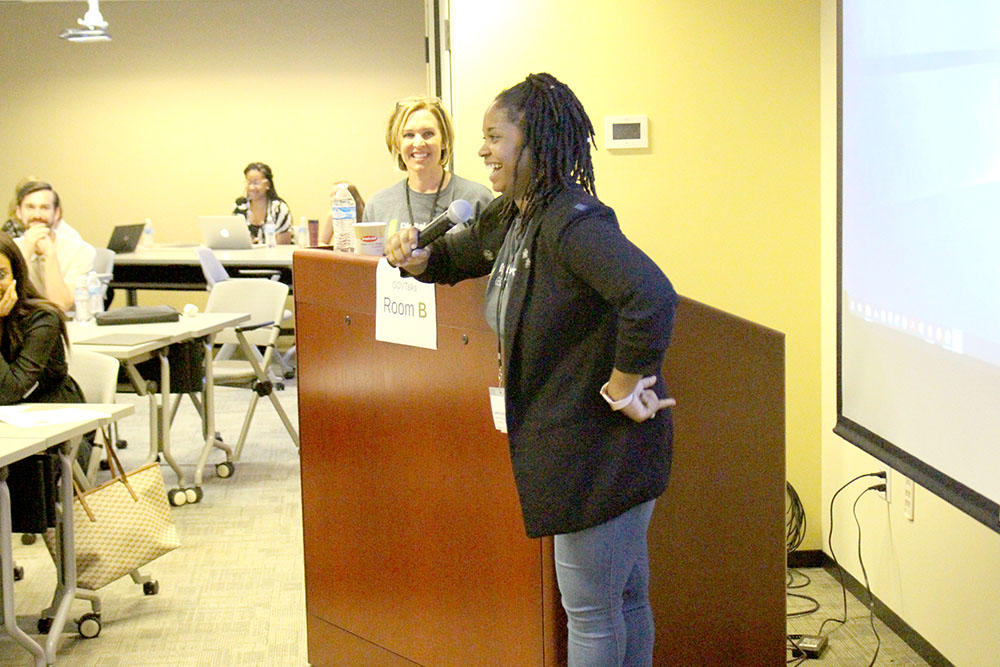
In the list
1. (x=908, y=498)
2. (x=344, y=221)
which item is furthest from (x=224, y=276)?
(x=908, y=498)

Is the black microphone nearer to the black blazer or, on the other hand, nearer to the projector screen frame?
the black blazer

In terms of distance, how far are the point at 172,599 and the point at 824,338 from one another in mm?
2400

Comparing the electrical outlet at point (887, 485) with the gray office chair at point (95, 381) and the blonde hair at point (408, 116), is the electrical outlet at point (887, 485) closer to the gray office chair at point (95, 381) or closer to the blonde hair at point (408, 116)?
the blonde hair at point (408, 116)

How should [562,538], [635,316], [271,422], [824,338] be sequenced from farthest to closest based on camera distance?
[271,422] → [824,338] → [562,538] → [635,316]

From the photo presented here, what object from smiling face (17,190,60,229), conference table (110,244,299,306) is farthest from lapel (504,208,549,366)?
conference table (110,244,299,306)

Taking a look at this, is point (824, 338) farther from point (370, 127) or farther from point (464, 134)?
point (370, 127)

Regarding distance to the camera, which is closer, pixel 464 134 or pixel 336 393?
pixel 336 393

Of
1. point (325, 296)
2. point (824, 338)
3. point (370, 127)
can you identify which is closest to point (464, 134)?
point (325, 296)

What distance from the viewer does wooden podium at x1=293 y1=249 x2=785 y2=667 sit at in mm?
2348

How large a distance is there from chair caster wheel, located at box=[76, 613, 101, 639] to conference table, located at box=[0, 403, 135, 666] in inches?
2.2

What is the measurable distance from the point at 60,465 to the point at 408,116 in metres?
1.46

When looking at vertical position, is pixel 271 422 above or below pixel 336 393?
below

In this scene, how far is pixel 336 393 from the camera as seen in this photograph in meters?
2.83

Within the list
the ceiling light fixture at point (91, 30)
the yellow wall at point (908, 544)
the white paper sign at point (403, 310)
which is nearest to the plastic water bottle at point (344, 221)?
the white paper sign at point (403, 310)
